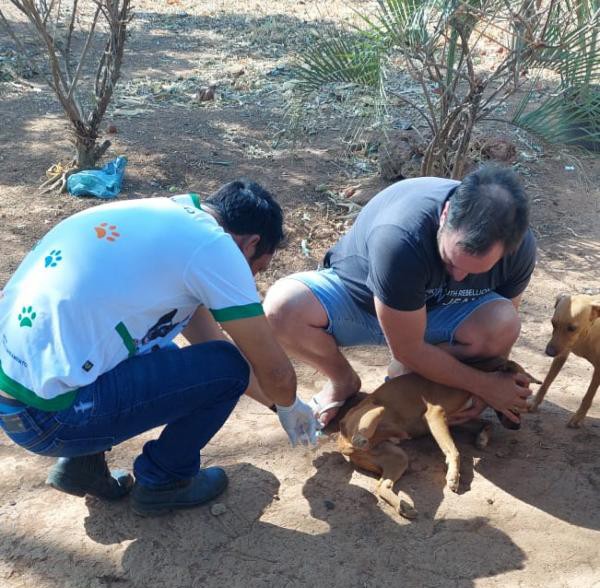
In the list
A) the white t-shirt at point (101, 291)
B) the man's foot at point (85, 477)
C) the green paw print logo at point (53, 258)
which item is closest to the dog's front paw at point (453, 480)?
the white t-shirt at point (101, 291)

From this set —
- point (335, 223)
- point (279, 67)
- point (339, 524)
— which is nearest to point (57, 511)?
point (339, 524)

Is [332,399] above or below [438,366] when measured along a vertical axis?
below

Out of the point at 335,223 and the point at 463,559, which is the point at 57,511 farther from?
the point at 335,223

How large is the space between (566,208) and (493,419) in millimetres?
2946

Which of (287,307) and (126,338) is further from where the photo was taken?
(287,307)

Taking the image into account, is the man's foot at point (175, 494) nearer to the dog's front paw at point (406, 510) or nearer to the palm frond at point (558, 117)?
Result: the dog's front paw at point (406, 510)

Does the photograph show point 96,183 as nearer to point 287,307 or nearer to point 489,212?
point 287,307

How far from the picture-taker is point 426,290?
10.1 feet

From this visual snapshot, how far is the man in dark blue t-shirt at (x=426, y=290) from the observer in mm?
2715

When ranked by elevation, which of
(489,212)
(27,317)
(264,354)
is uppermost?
(489,212)

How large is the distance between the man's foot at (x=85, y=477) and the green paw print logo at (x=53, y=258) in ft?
2.68

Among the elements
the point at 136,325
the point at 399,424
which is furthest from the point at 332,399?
the point at 136,325

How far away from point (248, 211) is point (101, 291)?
1.86ft

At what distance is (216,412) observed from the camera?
2709 millimetres
